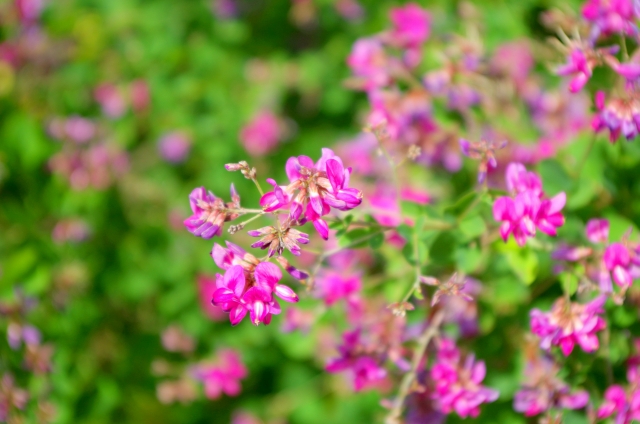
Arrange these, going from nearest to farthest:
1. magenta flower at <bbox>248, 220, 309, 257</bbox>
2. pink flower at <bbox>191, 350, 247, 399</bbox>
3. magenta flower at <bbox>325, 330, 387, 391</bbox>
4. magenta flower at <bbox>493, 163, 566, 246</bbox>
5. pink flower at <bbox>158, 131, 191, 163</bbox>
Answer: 1. magenta flower at <bbox>248, 220, 309, 257</bbox>
2. magenta flower at <bbox>493, 163, 566, 246</bbox>
3. magenta flower at <bbox>325, 330, 387, 391</bbox>
4. pink flower at <bbox>191, 350, 247, 399</bbox>
5. pink flower at <bbox>158, 131, 191, 163</bbox>

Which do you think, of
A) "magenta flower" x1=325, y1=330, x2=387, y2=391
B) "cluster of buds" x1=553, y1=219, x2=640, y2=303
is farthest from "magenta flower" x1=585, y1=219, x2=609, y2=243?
"magenta flower" x1=325, y1=330, x2=387, y2=391

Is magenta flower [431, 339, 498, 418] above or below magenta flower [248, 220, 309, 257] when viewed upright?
below

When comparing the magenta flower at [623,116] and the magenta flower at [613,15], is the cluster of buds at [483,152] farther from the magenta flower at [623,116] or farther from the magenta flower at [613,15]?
the magenta flower at [613,15]

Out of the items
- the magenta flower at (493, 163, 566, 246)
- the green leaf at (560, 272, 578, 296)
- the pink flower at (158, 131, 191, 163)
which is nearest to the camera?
the magenta flower at (493, 163, 566, 246)

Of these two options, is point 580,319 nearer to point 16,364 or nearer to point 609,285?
point 609,285

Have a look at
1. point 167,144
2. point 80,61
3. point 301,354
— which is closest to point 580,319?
point 301,354

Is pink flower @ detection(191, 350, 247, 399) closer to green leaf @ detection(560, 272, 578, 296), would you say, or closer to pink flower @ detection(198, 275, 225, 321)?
pink flower @ detection(198, 275, 225, 321)

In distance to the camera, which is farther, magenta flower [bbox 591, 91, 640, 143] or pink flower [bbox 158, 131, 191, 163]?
pink flower [bbox 158, 131, 191, 163]
